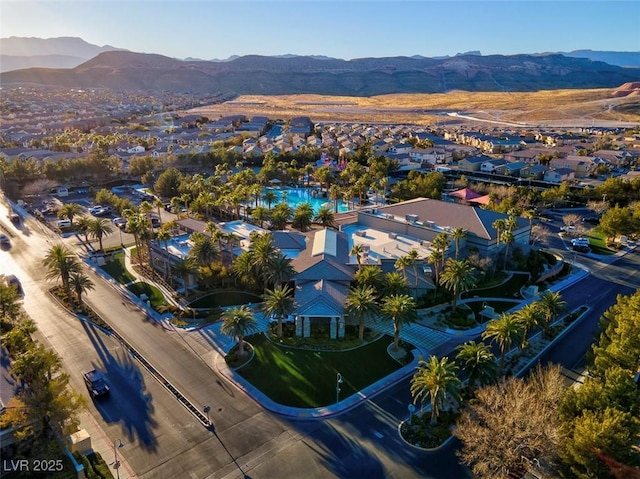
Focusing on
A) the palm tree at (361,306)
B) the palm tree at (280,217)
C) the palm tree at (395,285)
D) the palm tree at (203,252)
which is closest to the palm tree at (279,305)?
the palm tree at (361,306)

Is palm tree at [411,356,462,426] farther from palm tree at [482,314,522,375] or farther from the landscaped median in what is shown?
palm tree at [482,314,522,375]

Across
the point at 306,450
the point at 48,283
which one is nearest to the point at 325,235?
the point at 306,450

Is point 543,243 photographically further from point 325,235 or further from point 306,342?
point 306,342

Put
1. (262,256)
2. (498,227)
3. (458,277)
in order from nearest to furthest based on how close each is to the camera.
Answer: (458,277) → (262,256) → (498,227)

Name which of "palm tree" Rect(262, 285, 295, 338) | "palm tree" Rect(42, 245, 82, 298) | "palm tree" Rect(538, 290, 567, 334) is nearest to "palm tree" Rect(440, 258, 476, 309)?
"palm tree" Rect(538, 290, 567, 334)

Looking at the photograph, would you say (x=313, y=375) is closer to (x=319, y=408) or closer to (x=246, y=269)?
(x=319, y=408)

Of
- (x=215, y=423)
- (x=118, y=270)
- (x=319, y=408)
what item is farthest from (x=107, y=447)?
(x=118, y=270)

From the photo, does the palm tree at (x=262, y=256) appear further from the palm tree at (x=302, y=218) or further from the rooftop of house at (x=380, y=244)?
the palm tree at (x=302, y=218)
